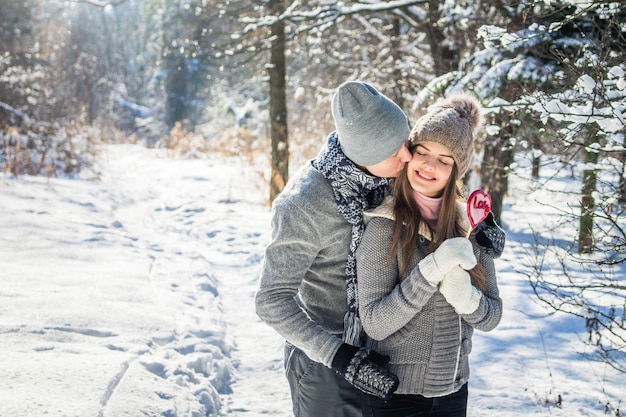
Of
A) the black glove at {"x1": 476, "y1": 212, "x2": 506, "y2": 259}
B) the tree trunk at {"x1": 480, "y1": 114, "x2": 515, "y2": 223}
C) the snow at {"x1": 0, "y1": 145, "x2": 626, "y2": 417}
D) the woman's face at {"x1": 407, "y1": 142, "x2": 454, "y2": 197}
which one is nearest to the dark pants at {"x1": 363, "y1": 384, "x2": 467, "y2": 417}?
the black glove at {"x1": 476, "y1": 212, "x2": 506, "y2": 259}

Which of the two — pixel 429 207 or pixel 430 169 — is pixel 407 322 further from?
pixel 430 169

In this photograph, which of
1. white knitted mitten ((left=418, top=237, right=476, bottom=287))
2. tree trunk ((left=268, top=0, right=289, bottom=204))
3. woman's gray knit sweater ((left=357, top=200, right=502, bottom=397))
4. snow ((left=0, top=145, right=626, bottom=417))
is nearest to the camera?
white knitted mitten ((left=418, top=237, right=476, bottom=287))

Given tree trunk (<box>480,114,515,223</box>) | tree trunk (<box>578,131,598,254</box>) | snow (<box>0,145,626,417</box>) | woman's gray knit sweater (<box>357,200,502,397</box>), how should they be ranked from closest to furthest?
woman's gray knit sweater (<box>357,200,502,397</box>), tree trunk (<box>578,131,598,254</box>), snow (<box>0,145,626,417</box>), tree trunk (<box>480,114,515,223</box>)

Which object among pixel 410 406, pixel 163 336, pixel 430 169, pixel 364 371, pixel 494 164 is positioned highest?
pixel 430 169

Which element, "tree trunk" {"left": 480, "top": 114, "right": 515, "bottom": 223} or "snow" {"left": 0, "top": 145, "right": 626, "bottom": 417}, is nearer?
"snow" {"left": 0, "top": 145, "right": 626, "bottom": 417}

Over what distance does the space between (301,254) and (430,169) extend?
21.9 inches

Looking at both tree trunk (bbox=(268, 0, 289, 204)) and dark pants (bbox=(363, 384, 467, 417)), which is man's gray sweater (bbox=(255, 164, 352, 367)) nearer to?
dark pants (bbox=(363, 384, 467, 417))

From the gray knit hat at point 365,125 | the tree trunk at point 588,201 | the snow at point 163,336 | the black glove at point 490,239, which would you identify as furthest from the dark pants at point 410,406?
the snow at point 163,336

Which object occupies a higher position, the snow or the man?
the man

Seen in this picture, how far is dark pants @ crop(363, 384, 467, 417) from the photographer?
1.92m

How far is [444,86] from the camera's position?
22.4 ft

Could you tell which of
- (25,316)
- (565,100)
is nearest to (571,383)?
(565,100)

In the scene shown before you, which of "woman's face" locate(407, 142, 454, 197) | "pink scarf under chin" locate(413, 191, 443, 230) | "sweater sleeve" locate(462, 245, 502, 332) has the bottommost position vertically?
"sweater sleeve" locate(462, 245, 502, 332)

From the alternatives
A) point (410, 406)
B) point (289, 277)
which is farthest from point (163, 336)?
point (410, 406)
